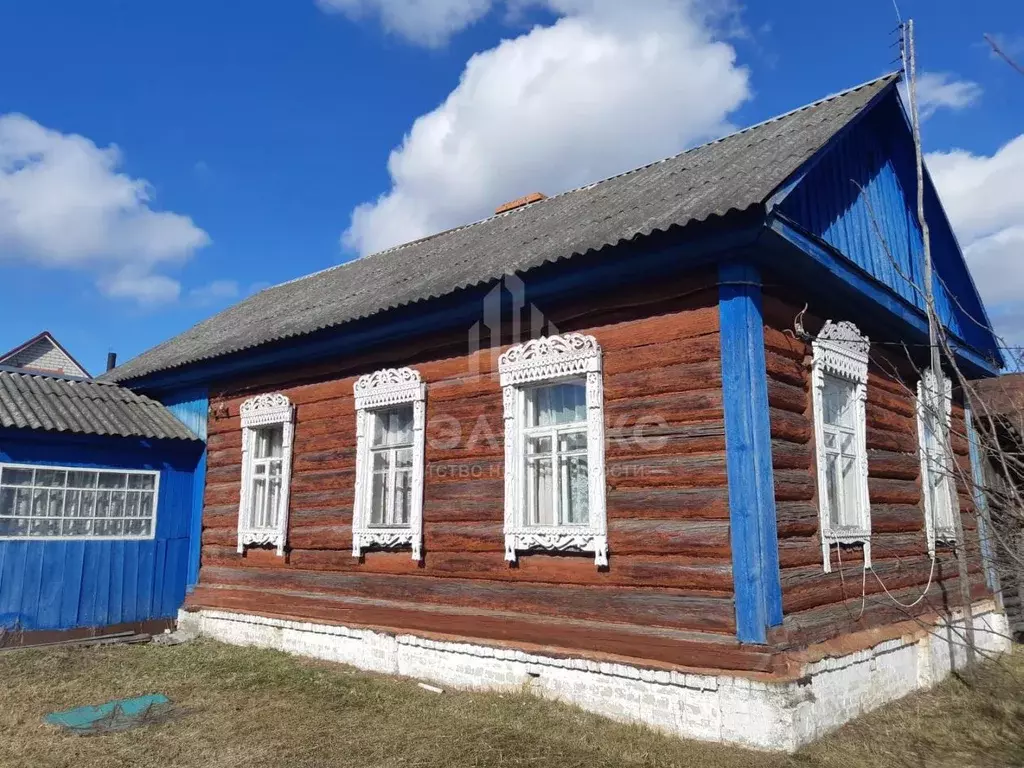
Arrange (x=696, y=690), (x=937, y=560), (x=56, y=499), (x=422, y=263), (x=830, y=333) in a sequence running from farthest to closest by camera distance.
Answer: (x=422, y=263) < (x=56, y=499) < (x=937, y=560) < (x=830, y=333) < (x=696, y=690)

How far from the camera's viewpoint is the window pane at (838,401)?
6.18 metres

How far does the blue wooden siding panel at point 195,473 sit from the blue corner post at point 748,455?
21.4 ft

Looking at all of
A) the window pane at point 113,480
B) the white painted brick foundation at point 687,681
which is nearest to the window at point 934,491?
the white painted brick foundation at point 687,681

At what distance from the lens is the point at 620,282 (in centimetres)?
579

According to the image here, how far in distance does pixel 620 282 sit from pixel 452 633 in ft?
10.4

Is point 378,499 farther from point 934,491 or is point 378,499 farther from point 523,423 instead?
point 934,491

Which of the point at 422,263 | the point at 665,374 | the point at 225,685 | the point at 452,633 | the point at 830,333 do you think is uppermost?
the point at 422,263

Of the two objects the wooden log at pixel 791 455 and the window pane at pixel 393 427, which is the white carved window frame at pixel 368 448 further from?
the wooden log at pixel 791 455

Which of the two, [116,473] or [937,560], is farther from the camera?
[116,473]

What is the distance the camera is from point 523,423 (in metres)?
6.23

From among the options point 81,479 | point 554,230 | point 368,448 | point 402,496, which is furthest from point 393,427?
point 81,479

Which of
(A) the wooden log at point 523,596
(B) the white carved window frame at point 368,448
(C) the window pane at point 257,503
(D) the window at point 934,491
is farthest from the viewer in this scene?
(C) the window pane at point 257,503

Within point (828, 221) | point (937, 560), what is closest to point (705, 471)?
point (828, 221)

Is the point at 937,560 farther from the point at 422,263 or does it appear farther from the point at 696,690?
the point at 422,263
